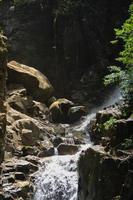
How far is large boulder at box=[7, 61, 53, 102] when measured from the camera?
111ft

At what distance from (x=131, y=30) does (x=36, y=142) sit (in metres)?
12.3

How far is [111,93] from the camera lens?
36.1m

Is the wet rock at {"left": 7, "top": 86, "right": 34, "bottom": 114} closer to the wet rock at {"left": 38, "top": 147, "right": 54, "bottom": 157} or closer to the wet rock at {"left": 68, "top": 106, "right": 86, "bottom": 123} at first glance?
the wet rock at {"left": 68, "top": 106, "right": 86, "bottom": 123}

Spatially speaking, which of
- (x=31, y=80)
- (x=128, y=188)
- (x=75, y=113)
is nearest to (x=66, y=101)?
(x=75, y=113)

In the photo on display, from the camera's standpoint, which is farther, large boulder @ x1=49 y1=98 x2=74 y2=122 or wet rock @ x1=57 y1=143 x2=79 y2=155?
large boulder @ x1=49 y1=98 x2=74 y2=122

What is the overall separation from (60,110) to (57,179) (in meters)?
11.0

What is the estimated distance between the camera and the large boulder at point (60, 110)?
32.7m

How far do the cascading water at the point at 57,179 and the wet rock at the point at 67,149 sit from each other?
0.73 metres

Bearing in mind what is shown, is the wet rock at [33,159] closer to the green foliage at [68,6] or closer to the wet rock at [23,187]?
the wet rock at [23,187]

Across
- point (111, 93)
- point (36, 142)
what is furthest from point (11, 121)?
point (111, 93)

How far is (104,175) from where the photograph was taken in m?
14.9

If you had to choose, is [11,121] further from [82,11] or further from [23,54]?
[82,11]

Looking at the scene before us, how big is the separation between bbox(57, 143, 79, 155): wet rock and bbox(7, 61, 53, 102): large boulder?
30.3 ft

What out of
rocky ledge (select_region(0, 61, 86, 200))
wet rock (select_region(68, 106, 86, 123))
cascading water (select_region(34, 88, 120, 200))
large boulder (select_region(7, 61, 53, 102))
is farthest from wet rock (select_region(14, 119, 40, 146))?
large boulder (select_region(7, 61, 53, 102))
